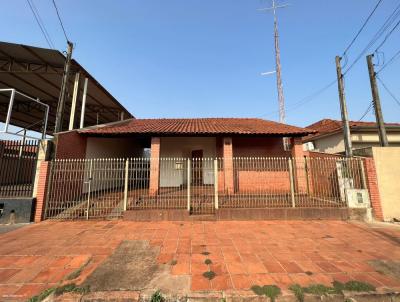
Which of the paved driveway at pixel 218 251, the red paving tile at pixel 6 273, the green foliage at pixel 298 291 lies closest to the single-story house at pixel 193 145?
the paved driveway at pixel 218 251

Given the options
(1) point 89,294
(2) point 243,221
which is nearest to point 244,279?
(1) point 89,294

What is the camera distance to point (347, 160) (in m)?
6.68

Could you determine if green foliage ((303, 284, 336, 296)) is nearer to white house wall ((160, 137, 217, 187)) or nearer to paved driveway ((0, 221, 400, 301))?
paved driveway ((0, 221, 400, 301))

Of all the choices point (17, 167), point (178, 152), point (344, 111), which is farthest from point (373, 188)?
point (17, 167)

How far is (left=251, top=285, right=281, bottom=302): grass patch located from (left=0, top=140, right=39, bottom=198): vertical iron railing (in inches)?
290

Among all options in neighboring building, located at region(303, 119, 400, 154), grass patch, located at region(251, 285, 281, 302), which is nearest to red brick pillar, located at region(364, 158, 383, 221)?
neighboring building, located at region(303, 119, 400, 154)

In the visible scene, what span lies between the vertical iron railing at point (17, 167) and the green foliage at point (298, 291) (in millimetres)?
7823

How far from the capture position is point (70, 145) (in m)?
7.79

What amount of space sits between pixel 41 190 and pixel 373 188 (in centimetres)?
1132

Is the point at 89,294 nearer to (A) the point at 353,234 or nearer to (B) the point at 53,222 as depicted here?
(B) the point at 53,222

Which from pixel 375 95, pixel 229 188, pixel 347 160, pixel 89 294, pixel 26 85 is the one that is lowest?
pixel 89 294

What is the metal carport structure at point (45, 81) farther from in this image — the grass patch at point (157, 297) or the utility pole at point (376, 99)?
the utility pole at point (376, 99)

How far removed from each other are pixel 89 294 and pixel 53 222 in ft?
15.5

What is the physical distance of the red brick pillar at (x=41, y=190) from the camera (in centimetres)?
607
